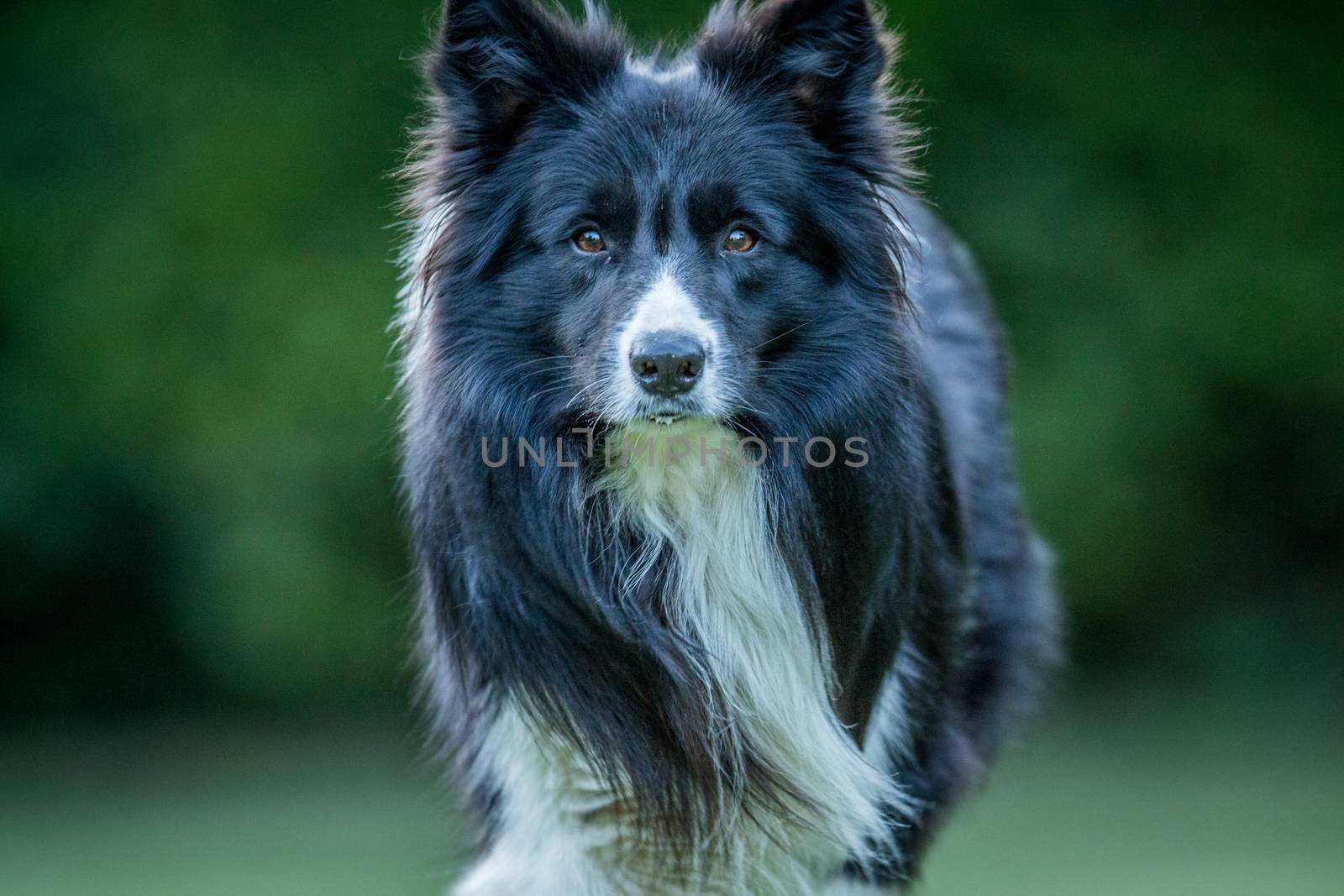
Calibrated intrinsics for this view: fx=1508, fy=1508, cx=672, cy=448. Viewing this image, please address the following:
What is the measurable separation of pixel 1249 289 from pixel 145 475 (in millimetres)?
6768

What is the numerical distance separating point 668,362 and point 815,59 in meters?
0.97

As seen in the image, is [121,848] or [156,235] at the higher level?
[156,235]

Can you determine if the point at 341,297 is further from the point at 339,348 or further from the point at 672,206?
the point at 672,206

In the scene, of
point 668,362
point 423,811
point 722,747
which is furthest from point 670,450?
point 423,811

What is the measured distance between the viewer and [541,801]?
12.6 ft

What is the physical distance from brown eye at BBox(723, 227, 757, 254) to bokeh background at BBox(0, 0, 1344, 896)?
5123 mm

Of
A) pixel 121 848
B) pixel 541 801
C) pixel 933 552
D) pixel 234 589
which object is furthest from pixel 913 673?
pixel 234 589

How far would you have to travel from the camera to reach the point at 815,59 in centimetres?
379

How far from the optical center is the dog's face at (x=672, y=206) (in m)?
3.58

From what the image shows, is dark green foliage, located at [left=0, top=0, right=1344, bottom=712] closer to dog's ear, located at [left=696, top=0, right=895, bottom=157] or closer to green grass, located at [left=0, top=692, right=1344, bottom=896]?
green grass, located at [left=0, top=692, right=1344, bottom=896]

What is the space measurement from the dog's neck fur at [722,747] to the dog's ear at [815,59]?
2.98ft

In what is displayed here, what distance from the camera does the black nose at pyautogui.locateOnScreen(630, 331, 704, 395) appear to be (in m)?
3.36

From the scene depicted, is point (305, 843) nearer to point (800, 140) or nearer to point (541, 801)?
point (541, 801)

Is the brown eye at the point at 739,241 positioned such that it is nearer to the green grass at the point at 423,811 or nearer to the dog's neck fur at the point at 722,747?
the dog's neck fur at the point at 722,747
